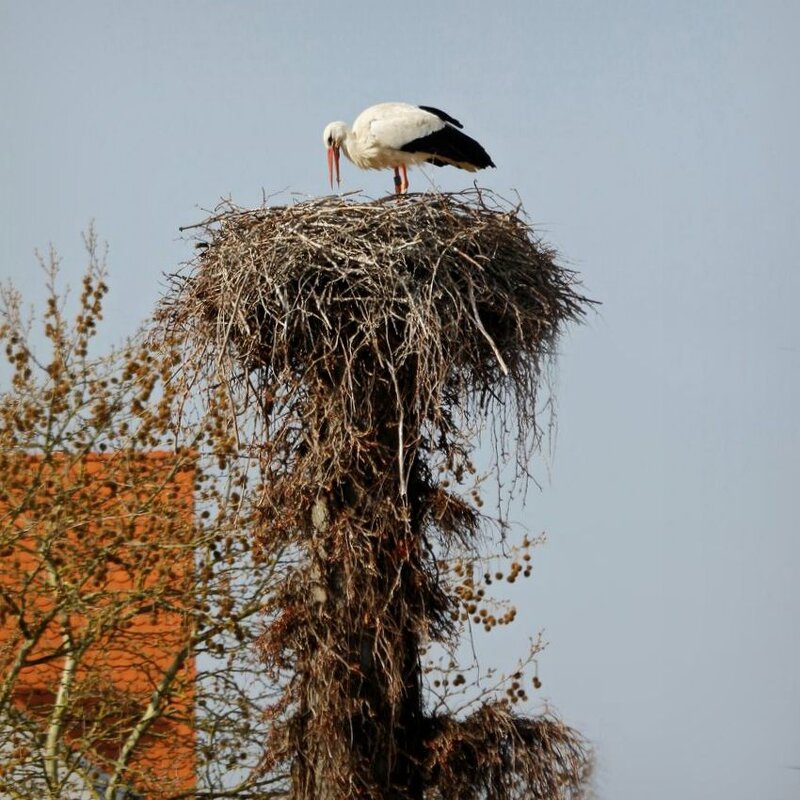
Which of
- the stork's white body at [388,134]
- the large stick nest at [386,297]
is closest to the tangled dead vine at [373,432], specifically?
the large stick nest at [386,297]

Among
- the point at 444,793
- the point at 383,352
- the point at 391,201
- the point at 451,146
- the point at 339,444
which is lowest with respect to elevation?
the point at 444,793

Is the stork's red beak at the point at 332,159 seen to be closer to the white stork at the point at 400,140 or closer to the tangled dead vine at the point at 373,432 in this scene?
the white stork at the point at 400,140

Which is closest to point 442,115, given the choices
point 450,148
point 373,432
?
point 450,148

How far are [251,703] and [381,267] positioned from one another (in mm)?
4243

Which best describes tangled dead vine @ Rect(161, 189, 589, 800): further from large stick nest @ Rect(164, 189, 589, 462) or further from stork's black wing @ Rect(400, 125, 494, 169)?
stork's black wing @ Rect(400, 125, 494, 169)

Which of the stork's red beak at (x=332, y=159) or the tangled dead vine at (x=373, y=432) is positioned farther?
the stork's red beak at (x=332, y=159)

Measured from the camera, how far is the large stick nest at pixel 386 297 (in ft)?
22.8

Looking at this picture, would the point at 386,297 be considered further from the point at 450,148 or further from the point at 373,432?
the point at 450,148

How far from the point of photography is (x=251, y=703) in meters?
10.0

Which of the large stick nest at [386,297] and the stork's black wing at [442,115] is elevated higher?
the stork's black wing at [442,115]

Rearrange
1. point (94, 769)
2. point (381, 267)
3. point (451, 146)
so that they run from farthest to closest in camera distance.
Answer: point (94, 769), point (451, 146), point (381, 267)

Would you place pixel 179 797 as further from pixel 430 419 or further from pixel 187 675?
pixel 430 419

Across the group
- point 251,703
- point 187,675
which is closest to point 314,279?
point 251,703

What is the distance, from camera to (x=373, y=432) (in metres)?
7.23
